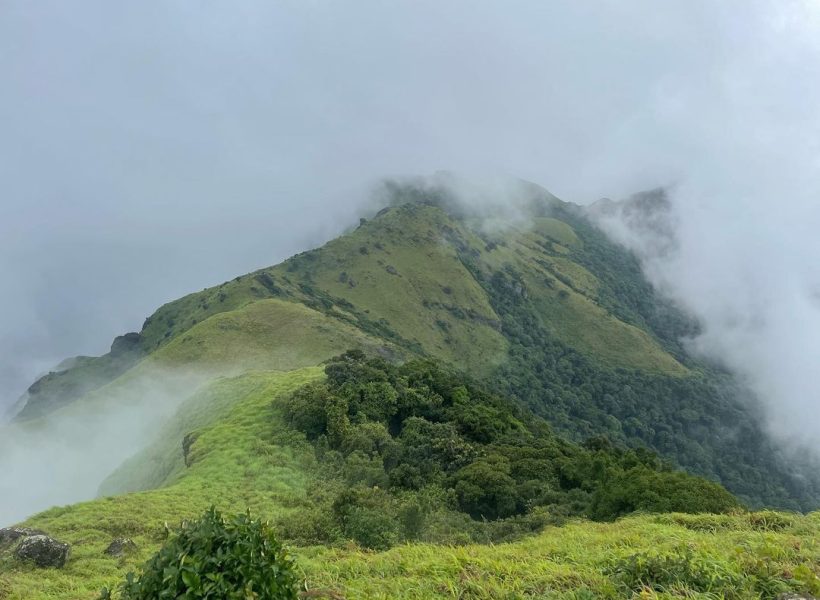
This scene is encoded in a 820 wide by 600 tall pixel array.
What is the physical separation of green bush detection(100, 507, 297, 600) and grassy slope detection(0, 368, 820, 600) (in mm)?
3006

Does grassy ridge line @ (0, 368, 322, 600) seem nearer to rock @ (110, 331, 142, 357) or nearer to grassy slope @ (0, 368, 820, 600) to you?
grassy slope @ (0, 368, 820, 600)

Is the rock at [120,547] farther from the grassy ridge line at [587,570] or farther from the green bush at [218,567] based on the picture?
the green bush at [218,567]

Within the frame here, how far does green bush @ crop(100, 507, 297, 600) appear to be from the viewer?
7188mm

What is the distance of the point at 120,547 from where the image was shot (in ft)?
63.8

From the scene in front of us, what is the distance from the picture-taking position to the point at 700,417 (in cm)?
19800

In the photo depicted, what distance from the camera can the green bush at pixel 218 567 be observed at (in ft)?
23.6

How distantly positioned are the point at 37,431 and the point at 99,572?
90971mm

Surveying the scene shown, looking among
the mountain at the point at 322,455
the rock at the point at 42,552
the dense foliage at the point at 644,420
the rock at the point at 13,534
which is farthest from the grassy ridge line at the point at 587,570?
the dense foliage at the point at 644,420

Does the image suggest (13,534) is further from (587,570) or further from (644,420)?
(644,420)

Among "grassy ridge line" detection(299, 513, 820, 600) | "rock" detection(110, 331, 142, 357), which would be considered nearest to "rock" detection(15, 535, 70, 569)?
"grassy ridge line" detection(299, 513, 820, 600)

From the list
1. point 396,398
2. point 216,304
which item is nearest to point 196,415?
point 396,398

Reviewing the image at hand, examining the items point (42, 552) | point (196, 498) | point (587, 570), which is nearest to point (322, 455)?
point (196, 498)

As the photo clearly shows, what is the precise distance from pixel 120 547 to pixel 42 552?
2.34 m

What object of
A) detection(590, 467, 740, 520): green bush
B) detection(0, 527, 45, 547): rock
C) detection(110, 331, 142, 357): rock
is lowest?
detection(590, 467, 740, 520): green bush
